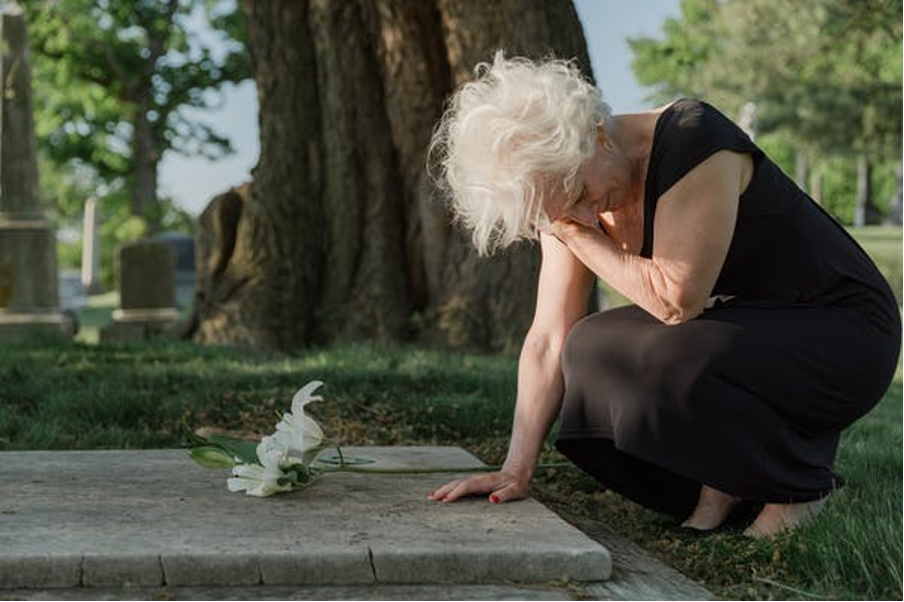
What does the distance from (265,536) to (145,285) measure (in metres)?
10.2

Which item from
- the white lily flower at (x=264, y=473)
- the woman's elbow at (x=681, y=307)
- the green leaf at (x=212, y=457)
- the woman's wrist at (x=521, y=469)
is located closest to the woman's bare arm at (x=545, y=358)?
the woman's wrist at (x=521, y=469)

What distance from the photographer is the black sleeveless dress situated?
3.08 m

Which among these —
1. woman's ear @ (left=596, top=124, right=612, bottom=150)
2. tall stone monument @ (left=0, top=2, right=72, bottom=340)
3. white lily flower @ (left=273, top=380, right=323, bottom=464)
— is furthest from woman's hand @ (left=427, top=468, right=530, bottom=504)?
tall stone monument @ (left=0, top=2, right=72, bottom=340)

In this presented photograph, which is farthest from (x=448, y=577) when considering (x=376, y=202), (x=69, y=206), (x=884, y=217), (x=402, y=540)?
(x=884, y=217)

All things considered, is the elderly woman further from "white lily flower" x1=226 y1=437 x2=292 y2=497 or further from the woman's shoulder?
"white lily flower" x1=226 y1=437 x2=292 y2=497

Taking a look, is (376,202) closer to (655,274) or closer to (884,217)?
(655,274)

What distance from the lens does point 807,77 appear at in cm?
2530

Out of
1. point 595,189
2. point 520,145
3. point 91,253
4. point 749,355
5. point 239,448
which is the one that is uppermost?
point 520,145

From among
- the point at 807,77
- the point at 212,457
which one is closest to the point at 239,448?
the point at 212,457

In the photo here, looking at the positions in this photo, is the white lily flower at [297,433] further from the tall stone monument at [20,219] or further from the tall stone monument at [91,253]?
the tall stone monument at [91,253]

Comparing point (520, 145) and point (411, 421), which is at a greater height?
point (520, 145)

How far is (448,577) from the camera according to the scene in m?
2.63

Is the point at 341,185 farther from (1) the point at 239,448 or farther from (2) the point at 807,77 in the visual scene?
(2) the point at 807,77

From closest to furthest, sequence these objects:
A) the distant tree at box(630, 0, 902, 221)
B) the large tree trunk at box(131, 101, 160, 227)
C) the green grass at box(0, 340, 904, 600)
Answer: the green grass at box(0, 340, 904, 600)
the distant tree at box(630, 0, 902, 221)
the large tree trunk at box(131, 101, 160, 227)
